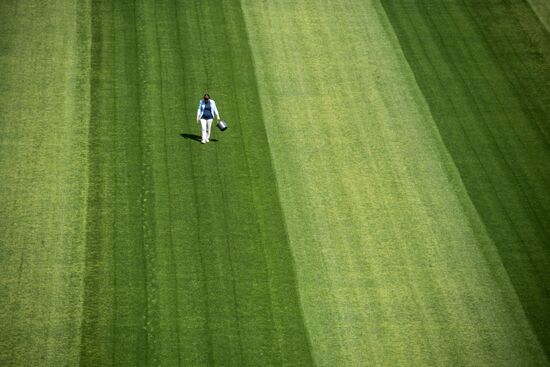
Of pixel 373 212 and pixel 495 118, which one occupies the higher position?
pixel 495 118

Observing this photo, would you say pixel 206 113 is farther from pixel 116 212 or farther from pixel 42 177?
pixel 42 177

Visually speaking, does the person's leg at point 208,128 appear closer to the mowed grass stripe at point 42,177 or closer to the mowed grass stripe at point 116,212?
the mowed grass stripe at point 116,212

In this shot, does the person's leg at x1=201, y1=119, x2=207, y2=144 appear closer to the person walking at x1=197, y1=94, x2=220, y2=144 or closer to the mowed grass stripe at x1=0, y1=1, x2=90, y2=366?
the person walking at x1=197, y1=94, x2=220, y2=144

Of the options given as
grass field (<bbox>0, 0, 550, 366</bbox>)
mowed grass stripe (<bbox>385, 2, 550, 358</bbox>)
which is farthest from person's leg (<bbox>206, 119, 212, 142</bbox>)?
mowed grass stripe (<bbox>385, 2, 550, 358</bbox>)

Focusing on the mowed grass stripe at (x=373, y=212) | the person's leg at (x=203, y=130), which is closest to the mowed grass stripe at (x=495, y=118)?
the mowed grass stripe at (x=373, y=212)

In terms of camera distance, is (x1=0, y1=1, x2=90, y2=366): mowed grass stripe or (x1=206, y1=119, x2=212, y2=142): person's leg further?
(x1=206, y1=119, x2=212, y2=142): person's leg

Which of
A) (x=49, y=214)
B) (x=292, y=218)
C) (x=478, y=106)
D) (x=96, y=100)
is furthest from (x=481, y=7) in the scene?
(x=49, y=214)

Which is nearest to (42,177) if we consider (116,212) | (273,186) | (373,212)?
(116,212)
